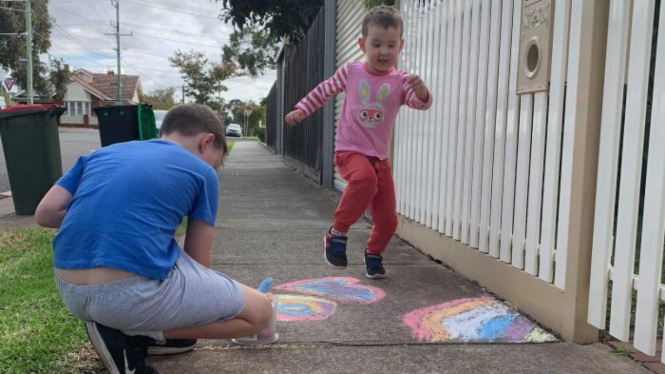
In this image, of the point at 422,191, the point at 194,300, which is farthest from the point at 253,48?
the point at 194,300

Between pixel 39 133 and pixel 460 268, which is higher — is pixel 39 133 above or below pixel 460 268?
above

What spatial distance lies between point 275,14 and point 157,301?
11.1 m

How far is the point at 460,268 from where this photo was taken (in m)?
4.11

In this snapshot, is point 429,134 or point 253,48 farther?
point 253,48

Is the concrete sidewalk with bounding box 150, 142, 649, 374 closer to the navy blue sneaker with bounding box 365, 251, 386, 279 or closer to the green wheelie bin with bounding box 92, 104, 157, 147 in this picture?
the navy blue sneaker with bounding box 365, 251, 386, 279

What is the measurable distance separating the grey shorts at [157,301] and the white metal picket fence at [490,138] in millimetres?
1688

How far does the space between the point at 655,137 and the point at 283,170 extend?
38.9 feet

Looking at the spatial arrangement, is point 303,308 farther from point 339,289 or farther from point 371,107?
point 371,107

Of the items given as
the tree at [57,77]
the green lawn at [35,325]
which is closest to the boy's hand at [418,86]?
the green lawn at [35,325]

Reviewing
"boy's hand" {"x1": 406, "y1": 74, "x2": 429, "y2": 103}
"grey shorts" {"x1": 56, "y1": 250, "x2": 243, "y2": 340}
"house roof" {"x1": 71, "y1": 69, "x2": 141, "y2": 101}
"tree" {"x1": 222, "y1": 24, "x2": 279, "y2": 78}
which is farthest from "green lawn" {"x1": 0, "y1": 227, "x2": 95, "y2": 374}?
"house roof" {"x1": 71, "y1": 69, "x2": 141, "y2": 101}

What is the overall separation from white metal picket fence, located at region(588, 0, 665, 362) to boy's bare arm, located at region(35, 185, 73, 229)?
2.25m

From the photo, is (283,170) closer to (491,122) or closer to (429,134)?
(429,134)

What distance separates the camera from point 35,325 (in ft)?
8.93

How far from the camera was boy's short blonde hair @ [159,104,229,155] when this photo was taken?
2.35 metres
